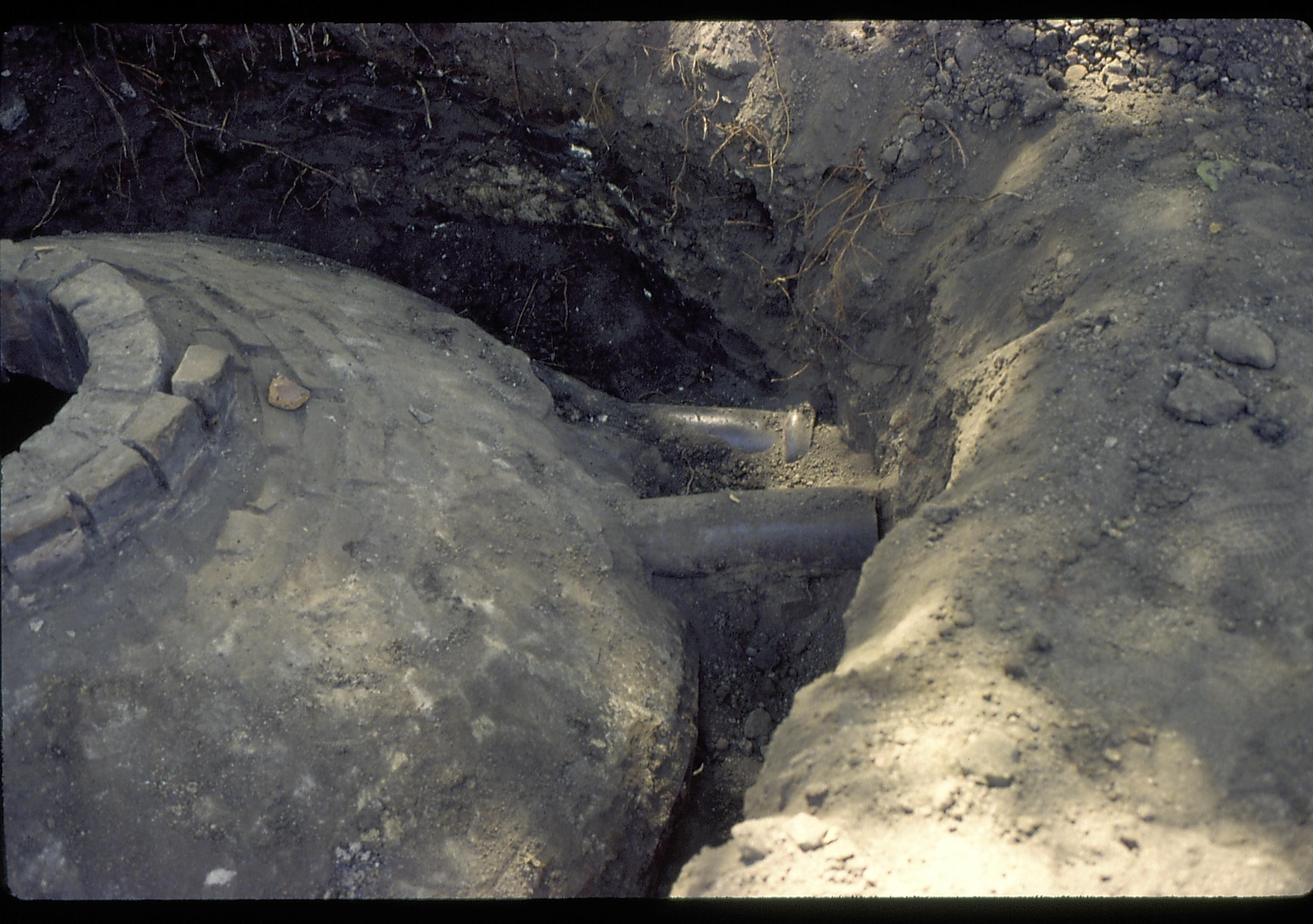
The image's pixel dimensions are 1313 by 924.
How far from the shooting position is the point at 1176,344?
2.77m

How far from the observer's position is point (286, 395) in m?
3.13

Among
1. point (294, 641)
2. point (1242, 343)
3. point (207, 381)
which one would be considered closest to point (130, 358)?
→ point (207, 381)

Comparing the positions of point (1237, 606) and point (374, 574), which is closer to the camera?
point (1237, 606)

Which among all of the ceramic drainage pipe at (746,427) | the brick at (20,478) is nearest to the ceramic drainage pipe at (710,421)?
the ceramic drainage pipe at (746,427)

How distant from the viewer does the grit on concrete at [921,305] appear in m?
2.17

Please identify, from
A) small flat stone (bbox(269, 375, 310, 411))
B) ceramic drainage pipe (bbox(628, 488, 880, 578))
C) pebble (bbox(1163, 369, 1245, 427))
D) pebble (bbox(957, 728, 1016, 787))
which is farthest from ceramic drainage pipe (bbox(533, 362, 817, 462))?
pebble (bbox(957, 728, 1016, 787))

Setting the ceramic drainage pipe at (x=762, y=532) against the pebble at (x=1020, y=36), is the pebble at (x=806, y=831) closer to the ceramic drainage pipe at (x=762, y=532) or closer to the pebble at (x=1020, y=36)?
the ceramic drainage pipe at (x=762, y=532)

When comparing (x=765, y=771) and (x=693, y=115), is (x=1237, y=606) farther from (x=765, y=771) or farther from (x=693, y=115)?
(x=693, y=115)

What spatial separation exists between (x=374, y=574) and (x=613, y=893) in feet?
4.34

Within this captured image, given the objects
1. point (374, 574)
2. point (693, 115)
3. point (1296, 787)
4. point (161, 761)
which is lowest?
point (161, 761)

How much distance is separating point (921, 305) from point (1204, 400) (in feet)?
4.25

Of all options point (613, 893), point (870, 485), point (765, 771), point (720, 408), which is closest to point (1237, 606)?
point (765, 771)

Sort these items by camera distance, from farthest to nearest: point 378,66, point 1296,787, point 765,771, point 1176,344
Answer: point 378,66
point 1176,344
point 765,771
point 1296,787

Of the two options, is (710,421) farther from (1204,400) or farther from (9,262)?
(9,262)
